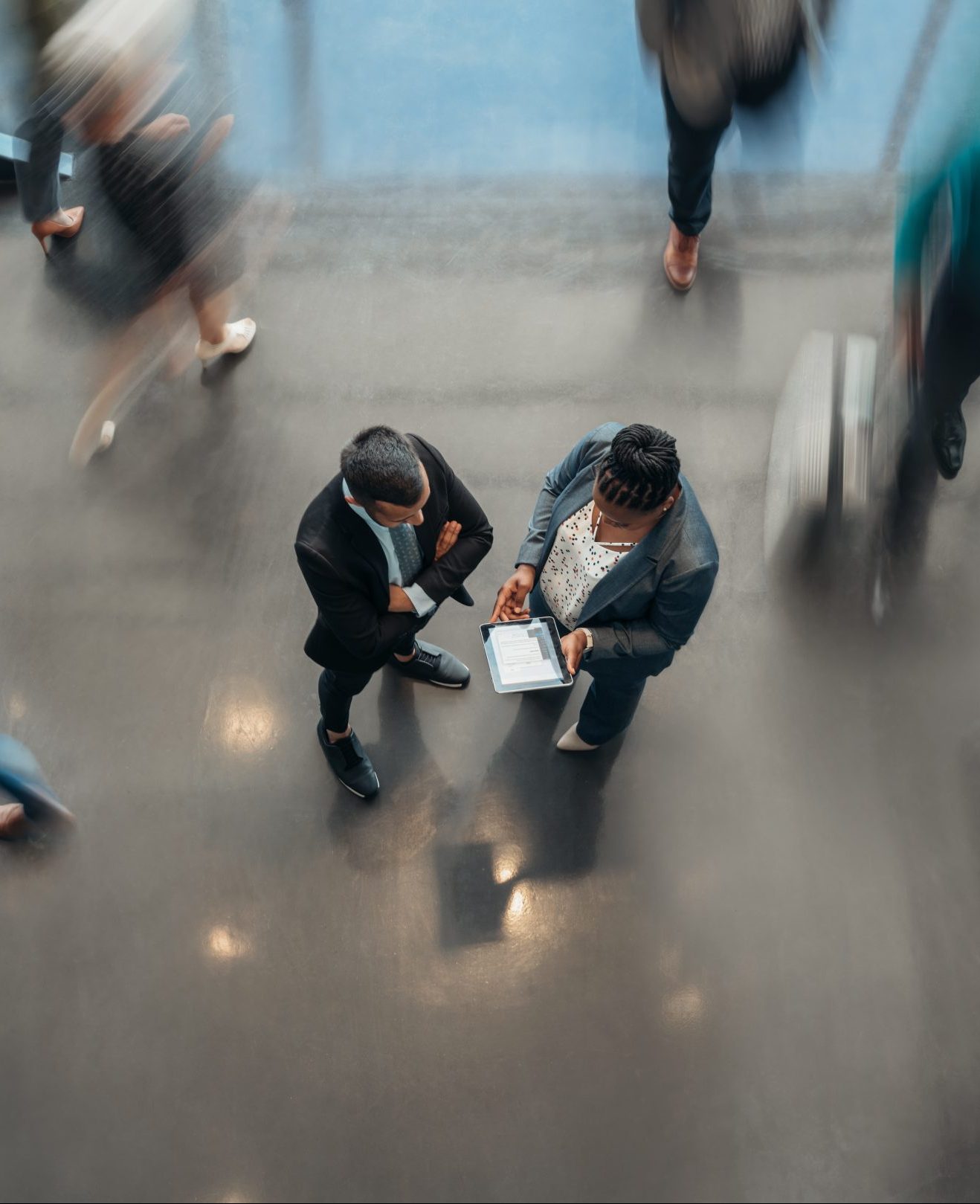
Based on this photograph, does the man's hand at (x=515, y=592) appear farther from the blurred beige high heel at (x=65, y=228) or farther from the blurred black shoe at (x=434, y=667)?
the blurred beige high heel at (x=65, y=228)

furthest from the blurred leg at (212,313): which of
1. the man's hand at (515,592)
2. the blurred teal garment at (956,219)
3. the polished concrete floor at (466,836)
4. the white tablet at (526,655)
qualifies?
the blurred teal garment at (956,219)

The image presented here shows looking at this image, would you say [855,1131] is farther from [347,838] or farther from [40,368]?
[40,368]

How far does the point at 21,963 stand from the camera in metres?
3.43

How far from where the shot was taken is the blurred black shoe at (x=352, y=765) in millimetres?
3650

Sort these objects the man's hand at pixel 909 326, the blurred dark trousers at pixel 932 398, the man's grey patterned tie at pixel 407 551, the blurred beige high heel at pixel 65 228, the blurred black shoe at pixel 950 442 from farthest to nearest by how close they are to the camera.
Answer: the blurred beige high heel at pixel 65 228
the blurred black shoe at pixel 950 442
the man's hand at pixel 909 326
the blurred dark trousers at pixel 932 398
the man's grey patterned tie at pixel 407 551

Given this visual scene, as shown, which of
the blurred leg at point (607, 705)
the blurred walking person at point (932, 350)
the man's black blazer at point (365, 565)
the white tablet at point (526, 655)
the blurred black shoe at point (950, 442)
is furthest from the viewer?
the blurred black shoe at point (950, 442)

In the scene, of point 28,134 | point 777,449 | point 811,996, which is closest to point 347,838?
point 811,996

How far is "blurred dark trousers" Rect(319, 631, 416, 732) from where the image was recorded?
3.25 m

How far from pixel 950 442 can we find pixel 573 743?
238 centimetres

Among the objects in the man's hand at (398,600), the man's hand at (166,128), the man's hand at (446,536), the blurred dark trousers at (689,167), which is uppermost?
the man's hand at (166,128)

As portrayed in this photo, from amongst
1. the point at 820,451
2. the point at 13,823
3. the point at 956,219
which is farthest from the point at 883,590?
the point at 13,823

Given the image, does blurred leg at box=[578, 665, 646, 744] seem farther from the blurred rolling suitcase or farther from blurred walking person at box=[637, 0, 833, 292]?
blurred walking person at box=[637, 0, 833, 292]

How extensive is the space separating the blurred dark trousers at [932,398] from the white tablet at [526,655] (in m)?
2.18

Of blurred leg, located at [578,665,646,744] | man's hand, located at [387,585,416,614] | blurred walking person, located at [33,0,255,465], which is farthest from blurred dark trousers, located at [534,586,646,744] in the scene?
blurred walking person, located at [33,0,255,465]
